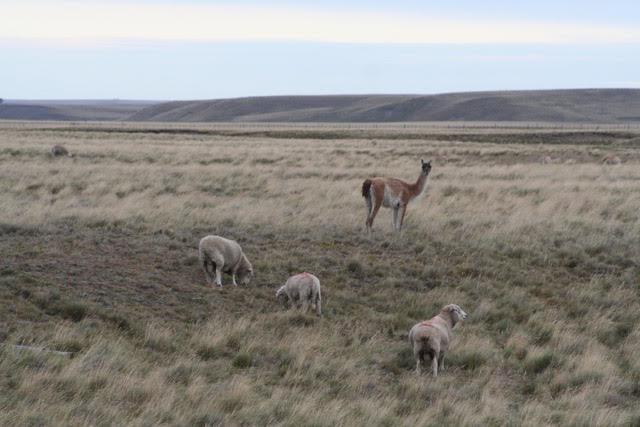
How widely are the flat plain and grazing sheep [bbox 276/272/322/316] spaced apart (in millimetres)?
219

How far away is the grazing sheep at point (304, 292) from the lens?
1086cm

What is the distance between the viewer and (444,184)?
78.6 feet

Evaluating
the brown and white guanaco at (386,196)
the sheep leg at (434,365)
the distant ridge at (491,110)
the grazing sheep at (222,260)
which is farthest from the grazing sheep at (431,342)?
the distant ridge at (491,110)

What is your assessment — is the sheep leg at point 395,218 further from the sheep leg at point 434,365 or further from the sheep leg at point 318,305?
the sheep leg at point 434,365

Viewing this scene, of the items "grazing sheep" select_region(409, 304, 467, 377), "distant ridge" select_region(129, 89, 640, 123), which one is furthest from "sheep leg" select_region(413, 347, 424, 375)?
"distant ridge" select_region(129, 89, 640, 123)

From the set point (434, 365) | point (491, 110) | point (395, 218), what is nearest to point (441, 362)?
point (434, 365)

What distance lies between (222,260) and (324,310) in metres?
1.70

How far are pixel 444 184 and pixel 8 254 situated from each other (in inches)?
569

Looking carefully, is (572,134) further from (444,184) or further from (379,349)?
(379,349)

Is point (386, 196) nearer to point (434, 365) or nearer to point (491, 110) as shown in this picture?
point (434, 365)

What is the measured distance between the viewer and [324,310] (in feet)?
36.7

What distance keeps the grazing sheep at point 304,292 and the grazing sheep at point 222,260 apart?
48.3 inches

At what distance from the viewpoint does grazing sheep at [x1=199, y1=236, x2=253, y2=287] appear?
11898 mm

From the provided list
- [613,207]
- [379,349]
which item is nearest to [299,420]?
[379,349]
